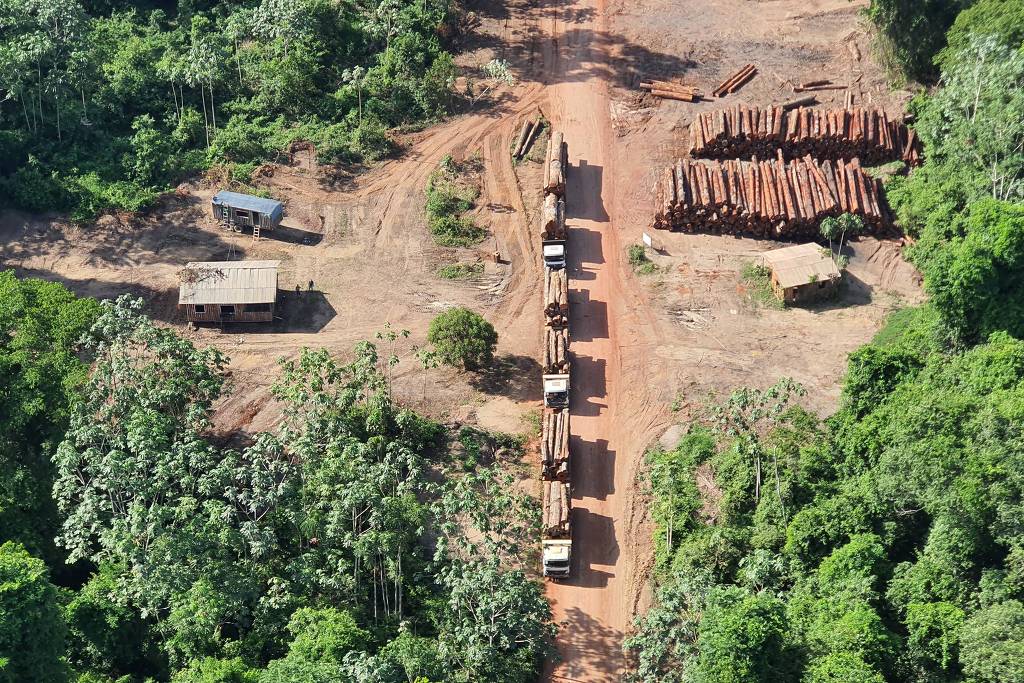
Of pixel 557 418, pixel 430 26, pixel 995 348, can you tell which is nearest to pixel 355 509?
pixel 557 418

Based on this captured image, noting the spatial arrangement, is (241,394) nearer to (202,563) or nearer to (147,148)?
(202,563)

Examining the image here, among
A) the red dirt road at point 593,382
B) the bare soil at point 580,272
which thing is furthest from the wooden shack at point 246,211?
the red dirt road at point 593,382

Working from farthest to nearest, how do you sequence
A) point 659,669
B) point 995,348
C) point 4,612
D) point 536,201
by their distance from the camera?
point 536,201
point 995,348
point 659,669
point 4,612

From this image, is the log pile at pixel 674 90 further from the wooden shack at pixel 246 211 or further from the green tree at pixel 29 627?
the green tree at pixel 29 627

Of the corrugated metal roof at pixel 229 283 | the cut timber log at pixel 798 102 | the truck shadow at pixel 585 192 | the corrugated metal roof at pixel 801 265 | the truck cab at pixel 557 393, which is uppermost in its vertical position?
the cut timber log at pixel 798 102

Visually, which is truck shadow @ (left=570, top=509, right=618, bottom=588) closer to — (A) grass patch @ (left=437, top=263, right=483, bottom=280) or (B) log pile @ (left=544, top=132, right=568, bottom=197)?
(A) grass patch @ (left=437, top=263, right=483, bottom=280)

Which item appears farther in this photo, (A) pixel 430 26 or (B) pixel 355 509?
(A) pixel 430 26
